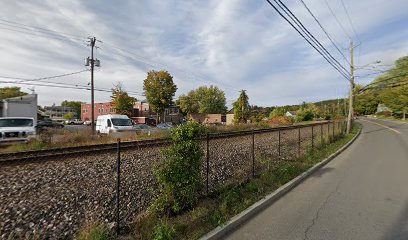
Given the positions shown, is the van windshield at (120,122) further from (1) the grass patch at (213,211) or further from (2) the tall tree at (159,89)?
(2) the tall tree at (159,89)

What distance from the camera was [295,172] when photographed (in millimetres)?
8602

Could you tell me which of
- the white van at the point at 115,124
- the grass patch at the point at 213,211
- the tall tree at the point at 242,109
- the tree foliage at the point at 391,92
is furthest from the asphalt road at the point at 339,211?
the tall tree at the point at 242,109

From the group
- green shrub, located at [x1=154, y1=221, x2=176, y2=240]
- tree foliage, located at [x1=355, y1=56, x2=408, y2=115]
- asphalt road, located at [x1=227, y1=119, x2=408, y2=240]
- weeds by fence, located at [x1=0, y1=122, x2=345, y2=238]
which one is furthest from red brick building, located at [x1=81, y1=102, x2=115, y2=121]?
green shrub, located at [x1=154, y1=221, x2=176, y2=240]

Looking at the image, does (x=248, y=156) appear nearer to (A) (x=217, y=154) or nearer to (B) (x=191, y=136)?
(A) (x=217, y=154)

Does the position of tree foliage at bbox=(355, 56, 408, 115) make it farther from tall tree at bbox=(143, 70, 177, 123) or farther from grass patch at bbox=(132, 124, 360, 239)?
tall tree at bbox=(143, 70, 177, 123)

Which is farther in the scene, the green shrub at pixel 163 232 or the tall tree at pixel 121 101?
the tall tree at pixel 121 101

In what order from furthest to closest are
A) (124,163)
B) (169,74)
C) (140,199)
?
(169,74)
(124,163)
(140,199)

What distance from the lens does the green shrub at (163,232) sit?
3.74 m

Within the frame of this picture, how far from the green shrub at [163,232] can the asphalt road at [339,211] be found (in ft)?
3.41

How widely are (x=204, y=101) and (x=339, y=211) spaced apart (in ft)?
283

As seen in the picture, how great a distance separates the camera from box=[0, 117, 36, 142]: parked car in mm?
14969

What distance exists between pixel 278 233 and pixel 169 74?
2257 inches

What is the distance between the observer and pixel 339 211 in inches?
215

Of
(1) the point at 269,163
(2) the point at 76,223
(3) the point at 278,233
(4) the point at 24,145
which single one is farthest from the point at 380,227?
(4) the point at 24,145
